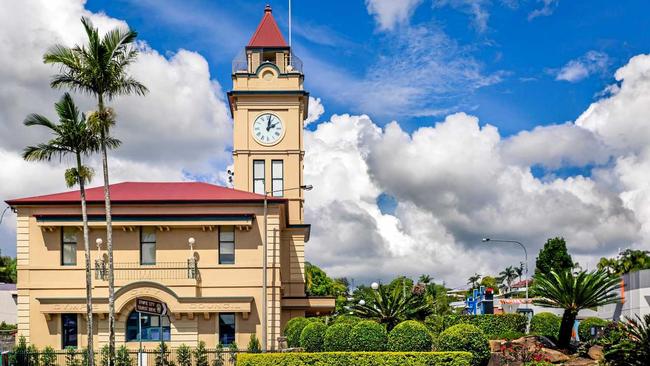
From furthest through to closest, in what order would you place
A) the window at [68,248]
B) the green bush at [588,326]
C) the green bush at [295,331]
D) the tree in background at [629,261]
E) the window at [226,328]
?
the tree in background at [629,261] → the window at [68,248] → the window at [226,328] → the green bush at [588,326] → the green bush at [295,331]

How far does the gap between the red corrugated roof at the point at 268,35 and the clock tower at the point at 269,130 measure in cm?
193

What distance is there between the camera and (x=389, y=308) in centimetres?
4497

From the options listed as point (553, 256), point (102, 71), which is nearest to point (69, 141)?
point (102, 71)

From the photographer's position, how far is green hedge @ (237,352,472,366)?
36.5m

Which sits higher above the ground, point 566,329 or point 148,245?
point 148,245

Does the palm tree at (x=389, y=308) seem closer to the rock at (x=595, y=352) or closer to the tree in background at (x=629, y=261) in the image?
the rock at (x=595, y=352)

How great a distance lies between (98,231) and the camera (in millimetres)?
44531

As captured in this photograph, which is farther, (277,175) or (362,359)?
(277,175)

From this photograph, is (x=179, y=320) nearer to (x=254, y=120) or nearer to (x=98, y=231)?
(x=98, y=231)

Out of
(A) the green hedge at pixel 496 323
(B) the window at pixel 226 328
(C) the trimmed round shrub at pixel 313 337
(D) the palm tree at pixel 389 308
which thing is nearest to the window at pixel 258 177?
(B) the window at pixel 226 328

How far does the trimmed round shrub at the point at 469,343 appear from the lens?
37.0 metres

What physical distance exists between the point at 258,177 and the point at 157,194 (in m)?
10.7

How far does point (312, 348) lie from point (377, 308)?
22.3ft

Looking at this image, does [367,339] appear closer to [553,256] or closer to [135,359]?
[135,359]
